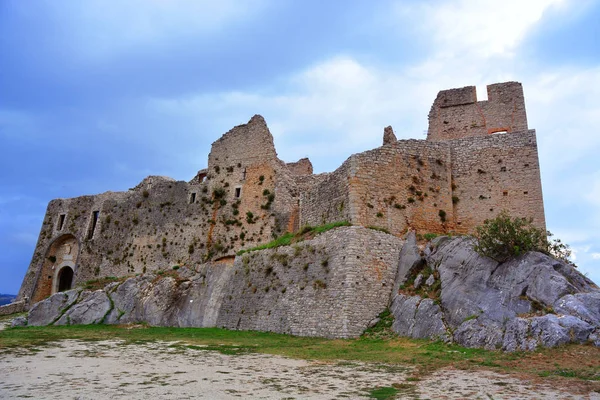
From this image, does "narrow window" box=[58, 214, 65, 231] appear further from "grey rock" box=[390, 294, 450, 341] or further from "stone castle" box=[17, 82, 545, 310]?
"grey rock" box=[390, 294, 450, 341]

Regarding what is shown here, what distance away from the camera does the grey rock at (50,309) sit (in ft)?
85.3

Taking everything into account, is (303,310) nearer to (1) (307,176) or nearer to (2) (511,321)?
(2) (511,321)

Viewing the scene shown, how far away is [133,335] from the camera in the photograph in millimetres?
19547

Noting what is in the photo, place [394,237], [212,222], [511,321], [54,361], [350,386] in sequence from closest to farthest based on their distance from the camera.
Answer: [350,386] → [54,361] → [511,321] → [394,237] → [212,222]

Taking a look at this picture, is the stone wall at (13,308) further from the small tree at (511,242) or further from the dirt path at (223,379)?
the small tree at (511,242)

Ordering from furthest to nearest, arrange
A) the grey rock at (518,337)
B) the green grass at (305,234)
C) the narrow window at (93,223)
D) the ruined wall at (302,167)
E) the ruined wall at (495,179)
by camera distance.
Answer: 1. the narrow window at (93,223)
2. the ruined wall at (302,167)
3. the ruined wall at (495,179)
4. the green grass at (305,234)
5. the grey rock at (518,337)

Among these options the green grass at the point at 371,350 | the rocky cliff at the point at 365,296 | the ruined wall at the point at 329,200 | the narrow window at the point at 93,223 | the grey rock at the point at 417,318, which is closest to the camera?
the green grass at the point at 371,350

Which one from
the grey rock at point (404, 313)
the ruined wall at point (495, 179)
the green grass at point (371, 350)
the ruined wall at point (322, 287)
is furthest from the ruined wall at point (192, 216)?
the grey rock at point (404, 313)

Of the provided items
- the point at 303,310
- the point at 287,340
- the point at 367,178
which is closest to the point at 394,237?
the point at 367,178

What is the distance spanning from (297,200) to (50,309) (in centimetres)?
1635

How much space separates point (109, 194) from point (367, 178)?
89.8 feet

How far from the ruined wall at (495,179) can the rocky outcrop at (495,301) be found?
16.6ft

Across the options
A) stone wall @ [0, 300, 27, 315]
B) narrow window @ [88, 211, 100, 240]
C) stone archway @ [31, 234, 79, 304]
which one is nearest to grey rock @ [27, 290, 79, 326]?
stone wall @ [0, 300, 27, 315]

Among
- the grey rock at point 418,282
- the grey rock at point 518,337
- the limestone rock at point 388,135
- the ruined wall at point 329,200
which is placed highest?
the limestone rock at point 388,135
